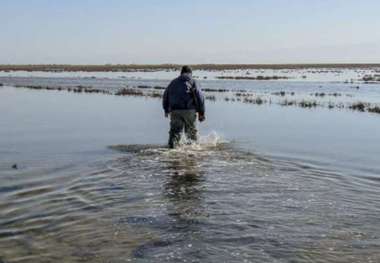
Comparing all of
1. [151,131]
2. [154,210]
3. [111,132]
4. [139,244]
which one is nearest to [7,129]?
[111,132]

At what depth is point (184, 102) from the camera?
47.8ft

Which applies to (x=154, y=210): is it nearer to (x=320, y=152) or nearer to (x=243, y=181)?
(x=243, y=181)

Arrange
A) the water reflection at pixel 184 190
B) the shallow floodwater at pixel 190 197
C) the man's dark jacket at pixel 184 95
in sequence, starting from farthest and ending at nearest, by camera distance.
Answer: the man's dark jacket at pixel 184 95
the water reflection at pixel 184 190
the shallow floodwater at pixel 190 197

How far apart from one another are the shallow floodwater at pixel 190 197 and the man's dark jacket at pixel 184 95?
3.85 ft

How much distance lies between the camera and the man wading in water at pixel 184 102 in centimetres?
1446

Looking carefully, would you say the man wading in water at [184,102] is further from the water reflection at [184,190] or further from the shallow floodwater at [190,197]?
the water reflection at [184,190]

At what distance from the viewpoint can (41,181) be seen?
11.2 m

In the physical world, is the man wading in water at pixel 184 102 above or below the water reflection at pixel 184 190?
above

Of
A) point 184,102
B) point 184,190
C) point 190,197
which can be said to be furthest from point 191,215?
point 184,102

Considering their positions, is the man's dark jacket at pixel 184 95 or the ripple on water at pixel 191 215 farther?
the man's dark jacket at pixel 184 95

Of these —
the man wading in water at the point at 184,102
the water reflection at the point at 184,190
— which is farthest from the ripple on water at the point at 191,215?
the man wading in water at the point at 184,102

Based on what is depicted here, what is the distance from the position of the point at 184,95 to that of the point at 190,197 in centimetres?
526

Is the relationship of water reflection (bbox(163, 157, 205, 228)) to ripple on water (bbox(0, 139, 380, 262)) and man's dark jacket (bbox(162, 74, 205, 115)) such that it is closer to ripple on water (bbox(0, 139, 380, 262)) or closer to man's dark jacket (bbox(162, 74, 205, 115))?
ripple on water (bbox(0, 139, 380, 262))

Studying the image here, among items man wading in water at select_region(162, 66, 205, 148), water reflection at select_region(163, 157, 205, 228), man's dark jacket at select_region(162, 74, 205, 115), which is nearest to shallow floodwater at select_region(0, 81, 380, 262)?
water reflection at select_region(163, 157, 205, 228)
